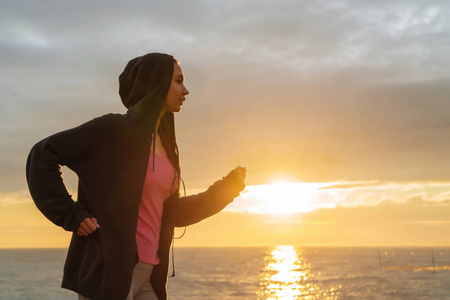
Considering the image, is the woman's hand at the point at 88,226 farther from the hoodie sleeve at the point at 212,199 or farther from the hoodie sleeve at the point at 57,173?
the hoodie sleeve at the point at 212,199

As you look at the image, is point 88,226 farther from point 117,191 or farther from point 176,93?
point 176,93

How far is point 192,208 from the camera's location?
291cm

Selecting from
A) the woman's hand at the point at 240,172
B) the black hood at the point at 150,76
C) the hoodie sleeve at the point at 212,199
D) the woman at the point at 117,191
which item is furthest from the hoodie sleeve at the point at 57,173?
the woman's hand at the point at 240,172

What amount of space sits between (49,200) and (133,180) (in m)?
0.37

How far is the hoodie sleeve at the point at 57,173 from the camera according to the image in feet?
7.54

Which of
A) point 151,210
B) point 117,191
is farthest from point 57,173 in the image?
point 151,210

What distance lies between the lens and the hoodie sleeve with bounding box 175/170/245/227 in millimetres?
2906

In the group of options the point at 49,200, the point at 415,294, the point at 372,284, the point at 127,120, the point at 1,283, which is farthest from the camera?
the point at 1,283

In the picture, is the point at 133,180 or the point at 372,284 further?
the point at 372,284

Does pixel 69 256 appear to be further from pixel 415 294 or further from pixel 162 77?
pixel 415 294

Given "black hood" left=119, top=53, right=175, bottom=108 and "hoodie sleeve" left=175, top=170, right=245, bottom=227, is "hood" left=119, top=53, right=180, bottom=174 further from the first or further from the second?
"hoodie sleeve" left=175, top=170, right=245, bottom=227

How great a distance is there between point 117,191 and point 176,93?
614 millimetres

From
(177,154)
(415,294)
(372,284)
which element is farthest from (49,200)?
(372,284)

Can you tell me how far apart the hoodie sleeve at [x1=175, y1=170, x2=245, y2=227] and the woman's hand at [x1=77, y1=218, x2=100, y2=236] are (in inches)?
27.3
